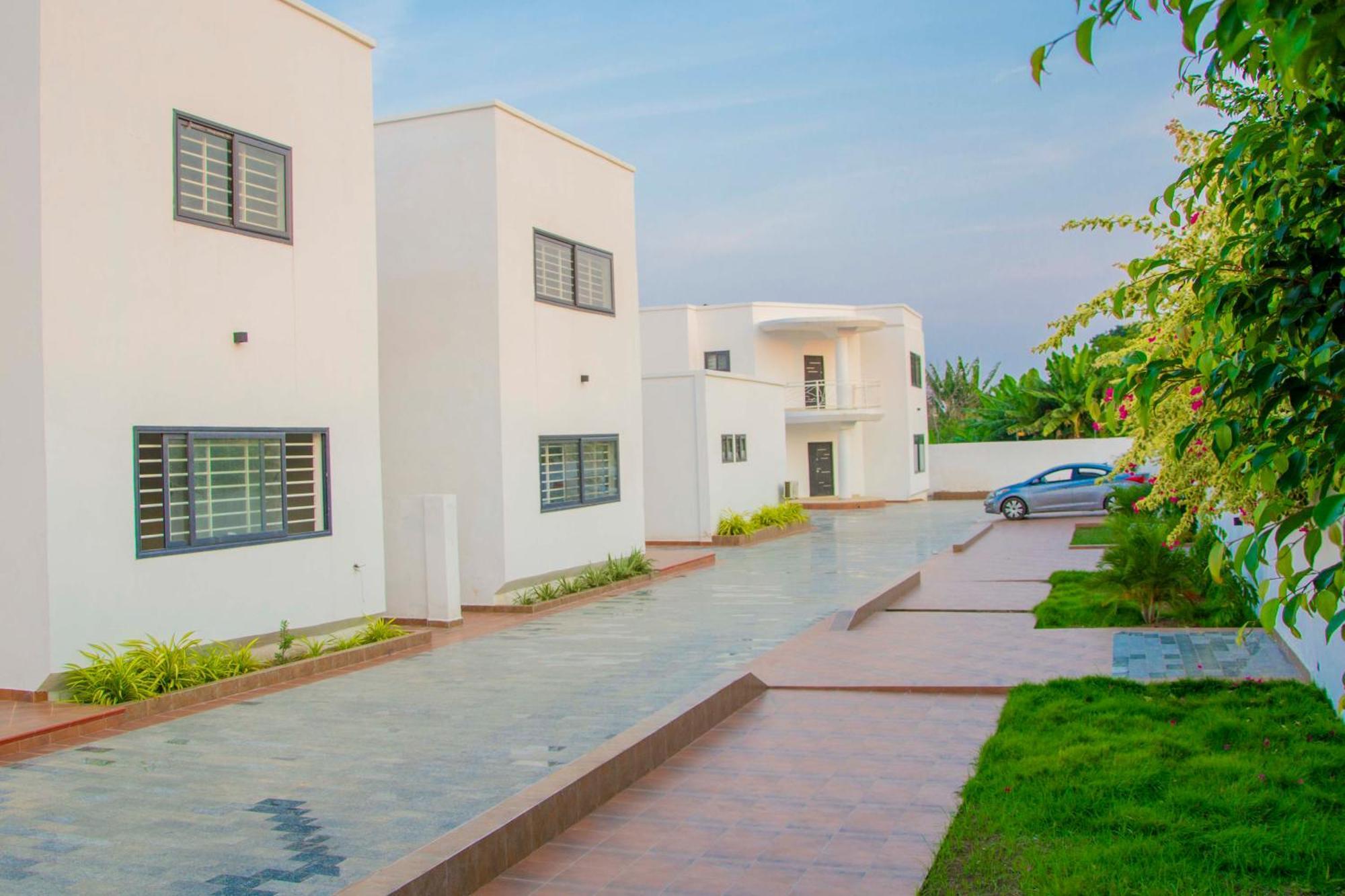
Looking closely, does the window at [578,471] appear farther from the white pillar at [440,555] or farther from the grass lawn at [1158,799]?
the grass lawn at [1158,799]

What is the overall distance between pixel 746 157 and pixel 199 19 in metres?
20.2

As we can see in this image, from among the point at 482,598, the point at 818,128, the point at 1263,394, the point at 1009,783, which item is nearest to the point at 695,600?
the point at 482,598

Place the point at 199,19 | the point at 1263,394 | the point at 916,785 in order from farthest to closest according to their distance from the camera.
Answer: the point at 199,19
the point at 916,785
the point at 1263,394

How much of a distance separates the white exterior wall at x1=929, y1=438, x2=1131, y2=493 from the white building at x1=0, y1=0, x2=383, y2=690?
31.0 meters

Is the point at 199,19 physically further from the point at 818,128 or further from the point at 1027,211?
the point at 818,128

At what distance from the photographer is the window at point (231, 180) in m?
10.4

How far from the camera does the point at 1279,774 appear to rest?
20.2 feet

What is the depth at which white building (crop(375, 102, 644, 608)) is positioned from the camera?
15070 mm

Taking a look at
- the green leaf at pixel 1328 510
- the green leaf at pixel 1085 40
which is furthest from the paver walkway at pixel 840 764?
the green leaf at pixel 1085 40

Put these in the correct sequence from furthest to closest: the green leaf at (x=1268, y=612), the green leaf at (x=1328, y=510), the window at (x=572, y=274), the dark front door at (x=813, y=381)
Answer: the dark front door at (x=813, y=381) < the window at (x=572, y=274) < the green leaf at (x=1268, y=612) < the green leaf at (x=1328, y=510)

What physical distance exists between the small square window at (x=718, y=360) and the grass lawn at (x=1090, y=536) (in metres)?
13.8

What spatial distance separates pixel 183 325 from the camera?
1019 centimetres

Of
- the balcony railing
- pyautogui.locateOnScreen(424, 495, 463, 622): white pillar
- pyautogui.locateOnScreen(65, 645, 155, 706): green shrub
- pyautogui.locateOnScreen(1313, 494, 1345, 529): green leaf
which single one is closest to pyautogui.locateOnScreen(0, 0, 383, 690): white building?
pyautogui.locateOnScreen(65, 645, 155, 706): green shrub

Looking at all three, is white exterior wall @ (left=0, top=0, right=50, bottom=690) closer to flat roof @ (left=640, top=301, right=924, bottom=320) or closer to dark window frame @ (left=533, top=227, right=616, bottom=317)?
dark window frame @ (left=533, top=227, right=616, bottom=317)
